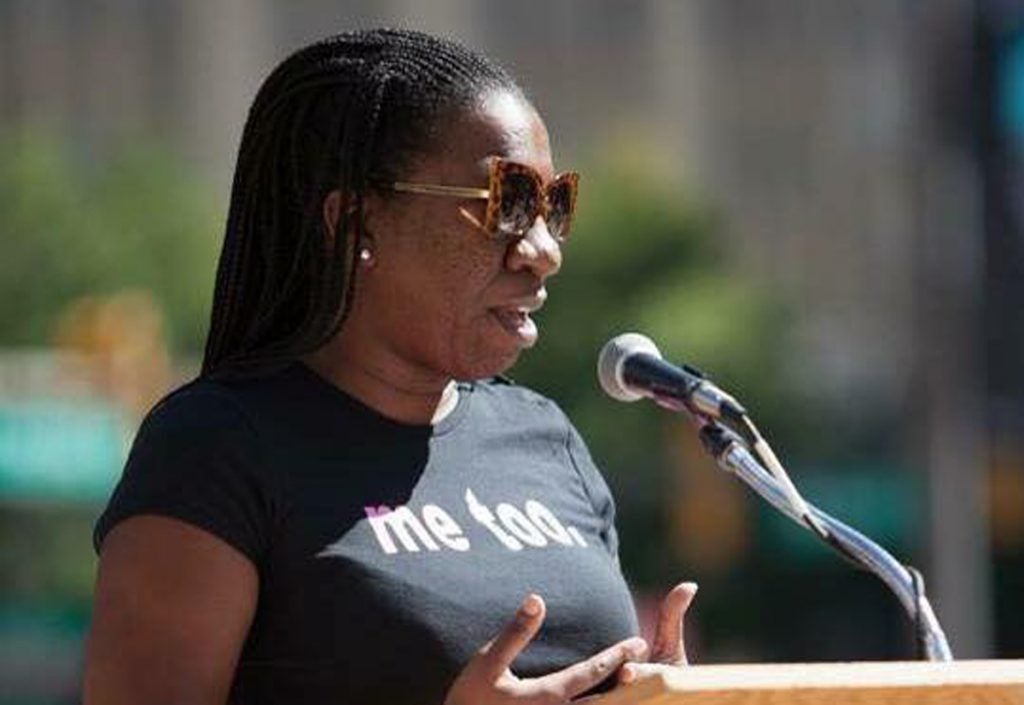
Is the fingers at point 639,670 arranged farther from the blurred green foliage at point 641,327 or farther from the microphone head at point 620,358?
the blurred green foliage at point 641,327

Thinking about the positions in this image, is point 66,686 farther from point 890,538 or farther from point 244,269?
point 244,269

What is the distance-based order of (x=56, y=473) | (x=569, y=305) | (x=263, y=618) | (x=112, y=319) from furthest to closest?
1. (x=569, y=305)
2. (x=112, y=319)
3. (x=56, y=473)
4. (x=263, y=618)

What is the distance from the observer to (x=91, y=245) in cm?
4209

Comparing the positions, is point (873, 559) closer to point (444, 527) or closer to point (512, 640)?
point (444, 527)

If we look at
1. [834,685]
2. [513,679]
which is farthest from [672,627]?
[834,685]

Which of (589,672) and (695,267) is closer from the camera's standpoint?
(589,672)

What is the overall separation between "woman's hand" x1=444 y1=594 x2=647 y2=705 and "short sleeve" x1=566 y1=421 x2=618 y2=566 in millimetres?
613

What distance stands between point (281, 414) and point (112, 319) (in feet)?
84.0

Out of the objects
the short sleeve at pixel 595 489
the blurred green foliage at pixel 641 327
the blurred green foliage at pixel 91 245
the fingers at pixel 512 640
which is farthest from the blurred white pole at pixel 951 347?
the blurred green foliage at pixel 91 245

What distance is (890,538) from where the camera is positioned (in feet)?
114

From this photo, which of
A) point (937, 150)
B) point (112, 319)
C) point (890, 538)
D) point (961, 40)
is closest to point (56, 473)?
point (112, 319)

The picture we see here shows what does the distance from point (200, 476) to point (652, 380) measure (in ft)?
2.08

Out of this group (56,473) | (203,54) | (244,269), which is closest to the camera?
(244,269)

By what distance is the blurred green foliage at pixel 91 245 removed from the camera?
41656 millimetres
